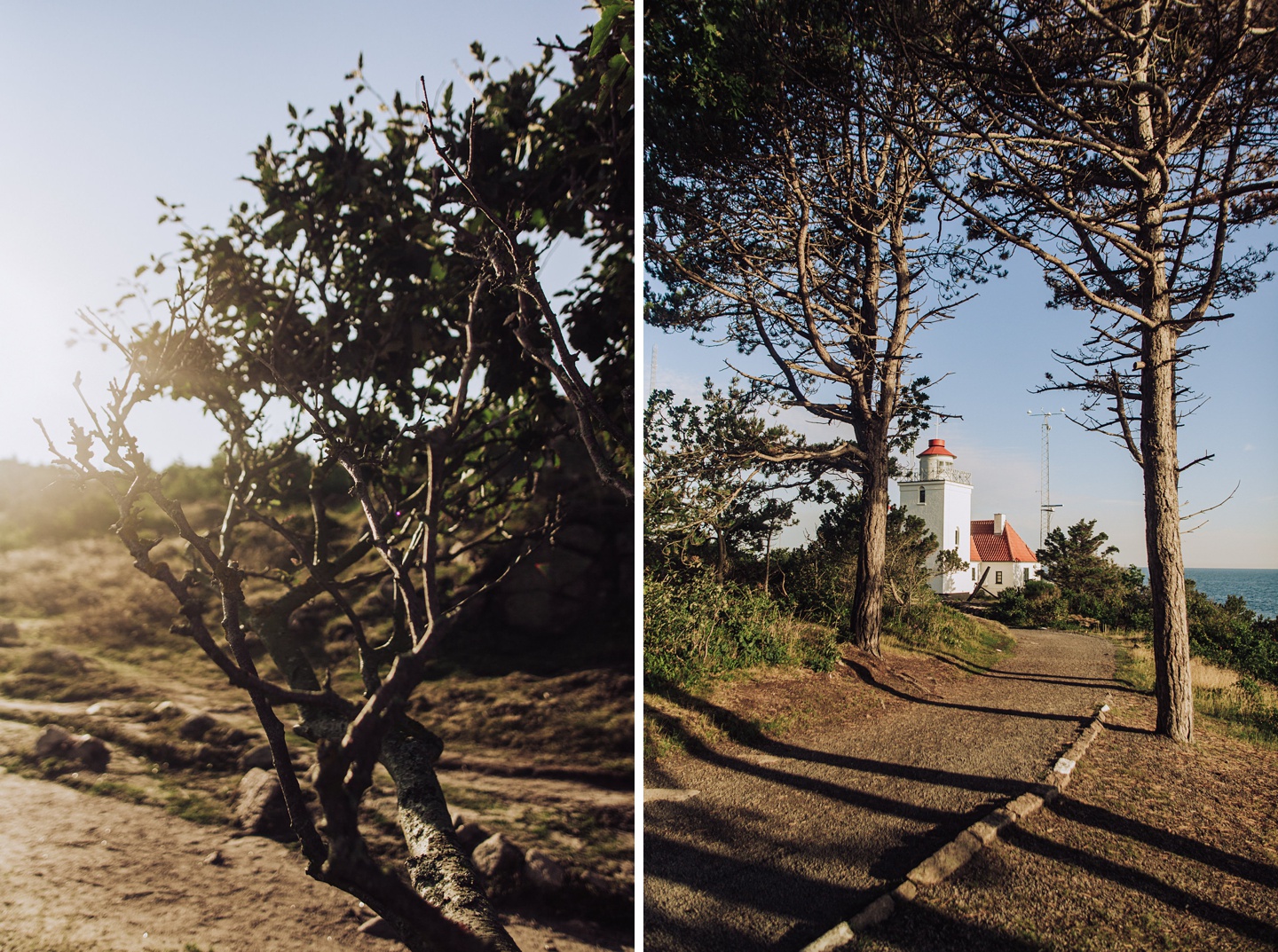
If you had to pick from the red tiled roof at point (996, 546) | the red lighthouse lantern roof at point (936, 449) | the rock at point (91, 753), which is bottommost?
the rock at point (91, 753)

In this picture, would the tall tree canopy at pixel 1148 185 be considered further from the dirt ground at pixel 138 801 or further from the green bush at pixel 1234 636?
the dirt ground at pixel 138 801

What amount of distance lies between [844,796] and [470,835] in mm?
815

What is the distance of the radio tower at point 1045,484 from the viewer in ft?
4.31

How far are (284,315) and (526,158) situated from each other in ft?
1.75

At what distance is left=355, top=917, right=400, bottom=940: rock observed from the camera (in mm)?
871

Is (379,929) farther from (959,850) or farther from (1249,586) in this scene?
(1249,586)

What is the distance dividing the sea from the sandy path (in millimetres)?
1360

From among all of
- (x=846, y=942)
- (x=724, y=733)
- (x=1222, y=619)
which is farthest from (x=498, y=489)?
(x=1222, y=619)

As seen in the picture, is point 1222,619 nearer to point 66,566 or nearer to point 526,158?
point 526,158

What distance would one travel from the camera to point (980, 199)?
1405 millimetres

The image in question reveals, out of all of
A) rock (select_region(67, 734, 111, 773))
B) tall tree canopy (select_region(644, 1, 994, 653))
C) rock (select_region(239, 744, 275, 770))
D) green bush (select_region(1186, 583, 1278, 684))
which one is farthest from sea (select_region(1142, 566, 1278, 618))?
rock (select_region(67, 734, 111, 773))

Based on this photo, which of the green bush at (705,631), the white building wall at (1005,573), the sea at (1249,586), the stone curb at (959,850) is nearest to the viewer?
the sea at (1249,586)

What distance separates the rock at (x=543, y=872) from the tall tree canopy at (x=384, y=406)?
0.32 ft

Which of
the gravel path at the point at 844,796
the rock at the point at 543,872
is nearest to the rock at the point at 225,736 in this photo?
the rock at the point at 543,872
